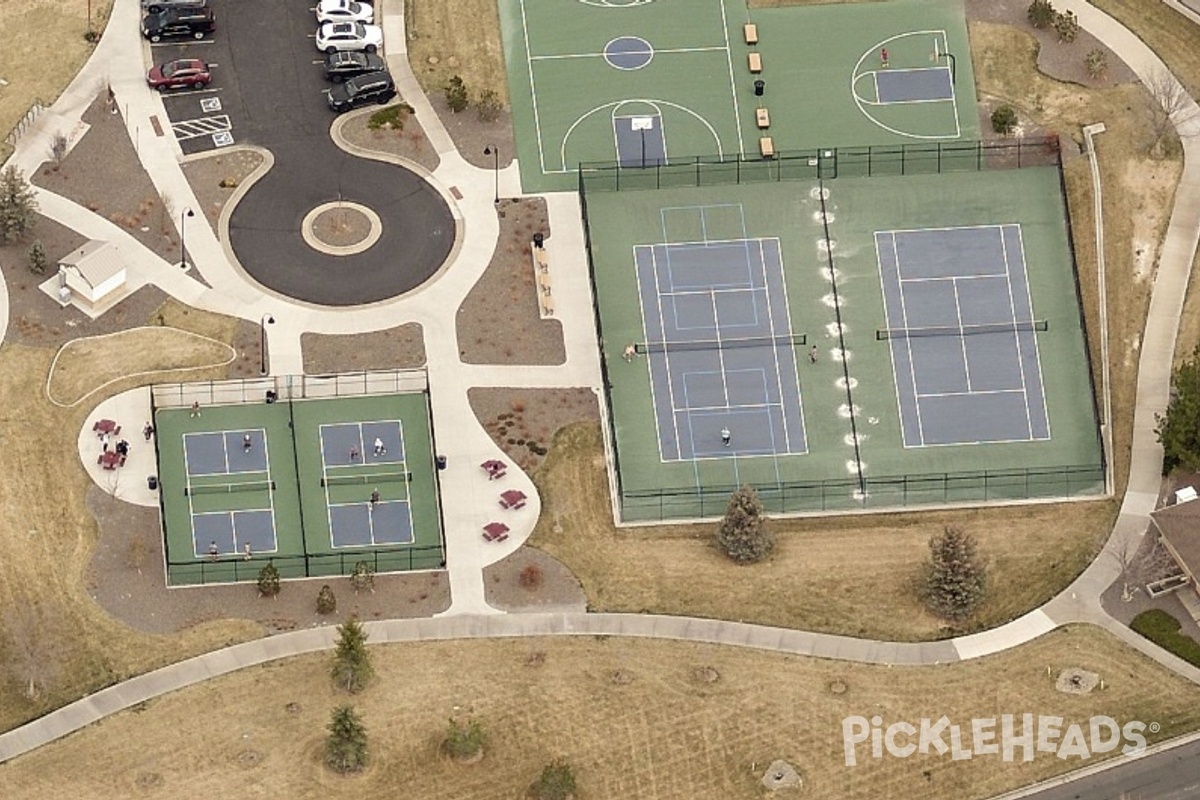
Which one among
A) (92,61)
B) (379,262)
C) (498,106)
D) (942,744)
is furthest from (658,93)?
(942,744)

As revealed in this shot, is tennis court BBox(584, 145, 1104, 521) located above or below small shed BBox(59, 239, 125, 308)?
below

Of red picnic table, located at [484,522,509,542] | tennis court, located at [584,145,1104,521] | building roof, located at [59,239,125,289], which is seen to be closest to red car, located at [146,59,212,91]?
building roof, located at [59,239,125,289]

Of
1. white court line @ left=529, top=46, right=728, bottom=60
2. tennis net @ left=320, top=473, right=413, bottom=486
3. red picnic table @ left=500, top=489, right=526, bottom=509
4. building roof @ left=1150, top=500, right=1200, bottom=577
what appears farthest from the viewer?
white court line @ left=529, top=46, right=728, bottom=60

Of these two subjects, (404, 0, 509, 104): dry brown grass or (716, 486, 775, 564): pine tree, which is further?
(404, 0, 509, 104): dry brown grass

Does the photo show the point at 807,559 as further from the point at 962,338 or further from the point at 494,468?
the point at 494,468

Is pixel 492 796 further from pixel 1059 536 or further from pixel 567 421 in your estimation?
pixel 1059 536

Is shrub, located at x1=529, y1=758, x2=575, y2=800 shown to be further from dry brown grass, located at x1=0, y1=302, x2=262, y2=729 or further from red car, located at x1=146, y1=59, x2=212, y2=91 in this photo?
red car, located at x1=146, y1=59, x2=212, y2=91

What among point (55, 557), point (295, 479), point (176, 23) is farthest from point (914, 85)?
point (55, 557)
